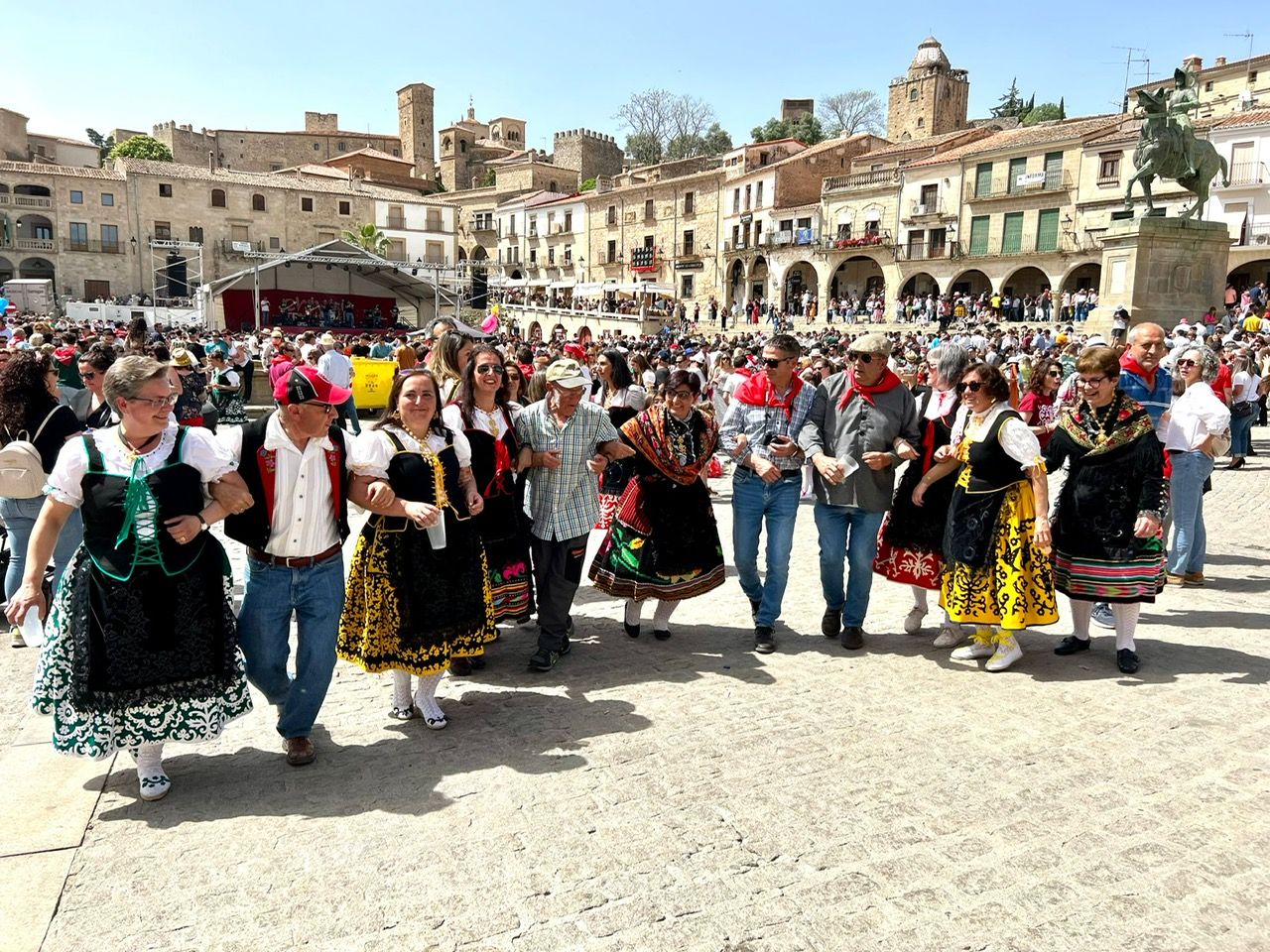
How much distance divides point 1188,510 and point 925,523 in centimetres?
245

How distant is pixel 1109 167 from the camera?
35750 millimetres

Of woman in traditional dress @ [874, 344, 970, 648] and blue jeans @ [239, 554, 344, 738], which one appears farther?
woman in traditional dress @ [874, 344, 970, 648]

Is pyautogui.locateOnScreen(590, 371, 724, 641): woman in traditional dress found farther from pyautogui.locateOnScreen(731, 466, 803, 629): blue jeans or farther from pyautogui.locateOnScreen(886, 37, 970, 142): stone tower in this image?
pyautogui.locateOnScreen(886, 37, 970, 142): stone tower

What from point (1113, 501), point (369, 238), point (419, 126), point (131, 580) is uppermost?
point (419, 126)

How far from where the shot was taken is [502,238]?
68.2m

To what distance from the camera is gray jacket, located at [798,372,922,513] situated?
5039mm

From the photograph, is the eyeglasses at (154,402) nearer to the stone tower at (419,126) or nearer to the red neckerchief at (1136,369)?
the red neckerchief at (1136,369)

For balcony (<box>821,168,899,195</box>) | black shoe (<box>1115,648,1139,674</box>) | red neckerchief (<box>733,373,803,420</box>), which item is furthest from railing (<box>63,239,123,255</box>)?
black shoe (<box>1115,648,1139,674</box>)

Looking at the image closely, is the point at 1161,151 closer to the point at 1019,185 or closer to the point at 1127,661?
the point at 1127,661

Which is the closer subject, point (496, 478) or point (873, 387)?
point (496, 478)

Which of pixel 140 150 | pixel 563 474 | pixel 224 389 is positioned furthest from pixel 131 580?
pixel 140 150

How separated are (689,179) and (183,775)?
53024 millimetres

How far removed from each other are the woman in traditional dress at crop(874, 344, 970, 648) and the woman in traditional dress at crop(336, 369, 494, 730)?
2696 mm

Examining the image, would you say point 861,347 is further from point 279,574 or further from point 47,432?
point 47,432
